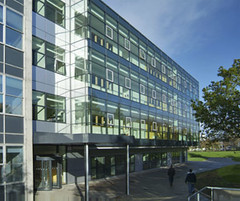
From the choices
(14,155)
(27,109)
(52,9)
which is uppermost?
(52,9)

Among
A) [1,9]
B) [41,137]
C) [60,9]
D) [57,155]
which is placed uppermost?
[60,9]

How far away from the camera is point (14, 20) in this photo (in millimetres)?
14055

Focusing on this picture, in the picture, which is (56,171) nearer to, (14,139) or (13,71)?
(14,139)

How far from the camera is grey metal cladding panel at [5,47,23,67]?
1348cm

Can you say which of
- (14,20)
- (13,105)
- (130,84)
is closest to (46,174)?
(13,105)

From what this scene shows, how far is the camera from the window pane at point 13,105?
524 inches

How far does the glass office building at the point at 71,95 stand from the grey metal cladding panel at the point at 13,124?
0.17 feet

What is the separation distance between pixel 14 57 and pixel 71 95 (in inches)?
240

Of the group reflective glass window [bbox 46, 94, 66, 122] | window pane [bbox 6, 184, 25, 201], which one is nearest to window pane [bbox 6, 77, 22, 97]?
reflective glass window [bbox 46, 94, 66, 122]

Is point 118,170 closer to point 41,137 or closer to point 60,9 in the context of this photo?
point 41,137

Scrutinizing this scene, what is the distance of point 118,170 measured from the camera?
85.3 feet

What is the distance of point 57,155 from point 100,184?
15.0 ft

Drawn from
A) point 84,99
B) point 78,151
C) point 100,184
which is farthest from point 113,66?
point 100,184

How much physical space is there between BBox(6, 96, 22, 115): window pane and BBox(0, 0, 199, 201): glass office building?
0.04m
